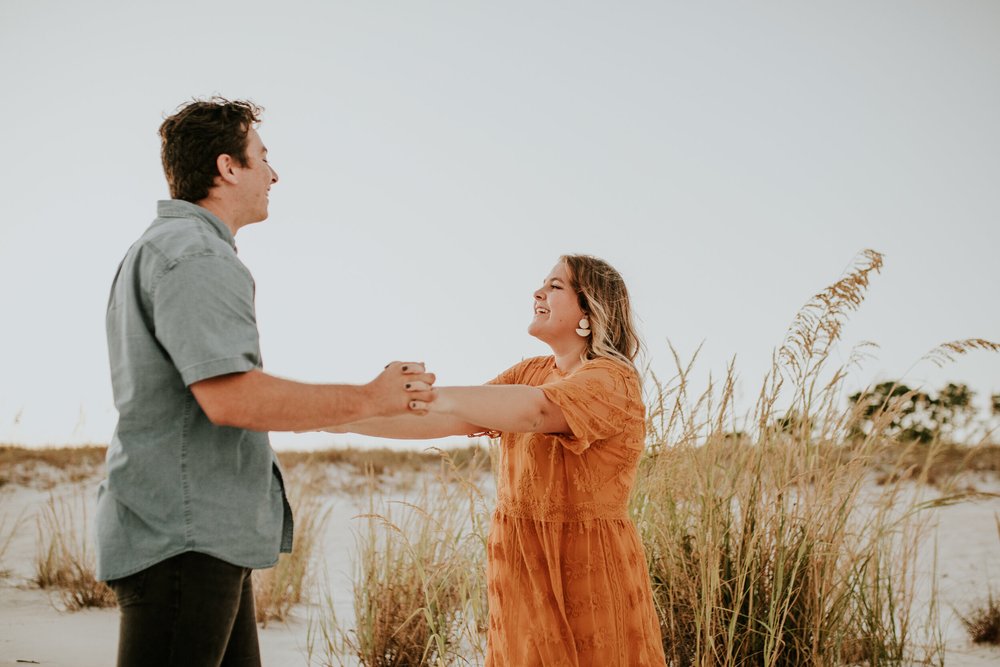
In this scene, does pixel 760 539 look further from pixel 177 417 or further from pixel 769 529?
pixel 177 417

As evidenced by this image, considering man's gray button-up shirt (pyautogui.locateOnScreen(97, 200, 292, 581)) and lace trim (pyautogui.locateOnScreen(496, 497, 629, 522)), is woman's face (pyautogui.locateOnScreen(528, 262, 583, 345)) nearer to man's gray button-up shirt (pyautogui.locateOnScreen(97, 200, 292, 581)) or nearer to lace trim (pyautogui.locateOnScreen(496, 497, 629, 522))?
lace trim (pyautogui.locateOnScreen(496, 497, 629, 522))

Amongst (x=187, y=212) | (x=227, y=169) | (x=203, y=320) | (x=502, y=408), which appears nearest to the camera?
(x=203, y=320)

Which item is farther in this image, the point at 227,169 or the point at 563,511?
the point at 563,511

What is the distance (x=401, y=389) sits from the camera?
1963mm

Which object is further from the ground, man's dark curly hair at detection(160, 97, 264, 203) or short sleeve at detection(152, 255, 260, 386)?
man's dark curly hair at detection(160, 97, 264, 203)

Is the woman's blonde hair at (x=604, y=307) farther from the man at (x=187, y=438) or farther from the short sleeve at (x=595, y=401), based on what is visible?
the man at (x=187, y=438)

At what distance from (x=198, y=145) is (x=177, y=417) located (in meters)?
0.68

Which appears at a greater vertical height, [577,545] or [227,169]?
[227,169]

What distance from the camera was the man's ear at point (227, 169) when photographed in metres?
1.93

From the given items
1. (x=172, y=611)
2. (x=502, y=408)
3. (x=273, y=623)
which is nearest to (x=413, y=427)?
(x=502, y=408)

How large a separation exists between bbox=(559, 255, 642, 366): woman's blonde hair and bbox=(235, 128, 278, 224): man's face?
111cm

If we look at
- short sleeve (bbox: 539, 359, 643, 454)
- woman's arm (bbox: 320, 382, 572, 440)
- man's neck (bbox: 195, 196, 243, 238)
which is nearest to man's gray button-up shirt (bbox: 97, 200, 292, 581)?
man's neck (bbox: 195, 196, 243, 238)

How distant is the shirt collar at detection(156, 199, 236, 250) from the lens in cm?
184

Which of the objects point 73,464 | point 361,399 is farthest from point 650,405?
point 73,464
